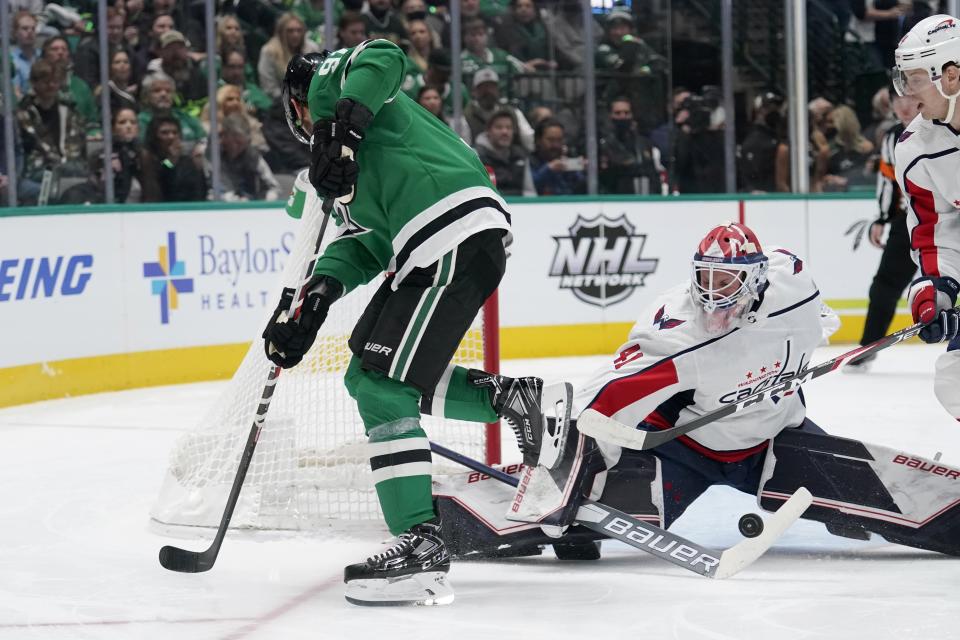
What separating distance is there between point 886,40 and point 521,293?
109 inches

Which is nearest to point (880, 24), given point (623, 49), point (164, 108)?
point (623, 49)

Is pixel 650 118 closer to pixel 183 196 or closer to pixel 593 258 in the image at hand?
pixel 593 258

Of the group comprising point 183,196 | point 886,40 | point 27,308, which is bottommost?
point 27,308

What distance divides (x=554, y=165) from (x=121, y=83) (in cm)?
230

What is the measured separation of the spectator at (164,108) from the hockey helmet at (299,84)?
3.70m

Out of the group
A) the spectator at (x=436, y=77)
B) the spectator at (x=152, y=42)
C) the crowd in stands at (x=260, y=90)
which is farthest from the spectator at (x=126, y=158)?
the spectator at (x=436, y=77)

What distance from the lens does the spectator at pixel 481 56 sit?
693 cm

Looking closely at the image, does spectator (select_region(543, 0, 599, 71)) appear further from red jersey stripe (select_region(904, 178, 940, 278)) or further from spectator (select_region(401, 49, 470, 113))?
red jersey stripe (select_region(904, 178, 940, 278))

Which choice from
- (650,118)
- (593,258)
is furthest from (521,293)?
(650,118)

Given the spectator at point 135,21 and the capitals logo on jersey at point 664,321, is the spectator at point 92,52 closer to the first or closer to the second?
the spectator at point 135,21

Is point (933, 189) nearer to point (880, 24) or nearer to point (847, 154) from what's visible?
point (847, 154)

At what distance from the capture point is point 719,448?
2803 millimetres

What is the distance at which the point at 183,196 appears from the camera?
608cm

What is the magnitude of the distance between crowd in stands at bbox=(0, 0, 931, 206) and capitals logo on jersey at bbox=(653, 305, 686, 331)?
3.73 meters
